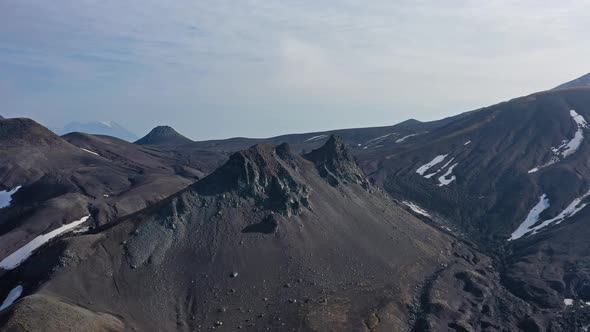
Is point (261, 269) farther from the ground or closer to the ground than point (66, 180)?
closer to the ground

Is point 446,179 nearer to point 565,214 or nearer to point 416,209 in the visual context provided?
point 416,209

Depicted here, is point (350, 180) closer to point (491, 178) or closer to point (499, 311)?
point (499, 311)

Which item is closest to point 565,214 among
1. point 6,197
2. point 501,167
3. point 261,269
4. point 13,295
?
point 501,167

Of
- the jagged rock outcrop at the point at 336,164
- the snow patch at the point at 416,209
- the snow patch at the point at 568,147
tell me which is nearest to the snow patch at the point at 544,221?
the snow patch at the point at 416,209

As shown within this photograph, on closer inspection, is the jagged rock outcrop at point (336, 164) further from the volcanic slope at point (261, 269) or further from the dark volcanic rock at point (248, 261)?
the dark volcanic rock at point (248, 261)

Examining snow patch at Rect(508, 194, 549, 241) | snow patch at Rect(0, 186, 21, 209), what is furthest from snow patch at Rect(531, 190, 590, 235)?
snow patch at Rect(0, 186, 21, 209)

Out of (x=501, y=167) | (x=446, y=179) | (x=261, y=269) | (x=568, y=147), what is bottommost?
(x=261, y=269)
